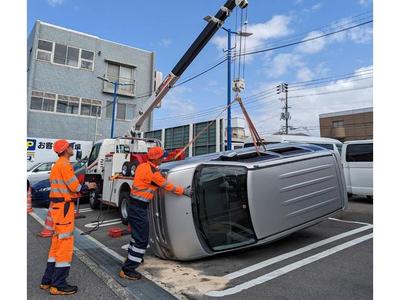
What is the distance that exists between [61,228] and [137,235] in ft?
3.40

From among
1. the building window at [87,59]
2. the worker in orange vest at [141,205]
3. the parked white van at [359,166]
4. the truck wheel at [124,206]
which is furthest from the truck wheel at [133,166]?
the building window at [87,59]

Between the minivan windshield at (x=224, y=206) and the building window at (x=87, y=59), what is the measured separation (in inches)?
913

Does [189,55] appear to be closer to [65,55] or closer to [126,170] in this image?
[126,170]

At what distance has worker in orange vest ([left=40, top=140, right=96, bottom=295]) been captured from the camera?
3.95 meters

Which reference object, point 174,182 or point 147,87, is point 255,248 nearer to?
point 174,182

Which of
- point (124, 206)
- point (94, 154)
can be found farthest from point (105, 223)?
point (94, 154)

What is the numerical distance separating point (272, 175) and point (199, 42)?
5.36 m

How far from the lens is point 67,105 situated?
24438 millimetres

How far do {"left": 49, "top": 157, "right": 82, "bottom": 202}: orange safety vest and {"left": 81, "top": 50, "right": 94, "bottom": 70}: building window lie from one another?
23.3 m

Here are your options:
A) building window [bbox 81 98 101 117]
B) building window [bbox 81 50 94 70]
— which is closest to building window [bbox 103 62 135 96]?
building window [bbox 81 98 101 117]

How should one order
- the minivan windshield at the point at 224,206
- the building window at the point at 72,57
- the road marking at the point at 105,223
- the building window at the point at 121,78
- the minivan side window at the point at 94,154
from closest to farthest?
1. the minivan windshield at the point at 224,206
2. the road marking at the point at 105,223
3. the minivan side window at the point at 94,154
4. the building window at the point at 72,57
5. the building window at the point at 121,78

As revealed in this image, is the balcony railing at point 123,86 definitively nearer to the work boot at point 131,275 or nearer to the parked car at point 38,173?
the parked car at point 38,173

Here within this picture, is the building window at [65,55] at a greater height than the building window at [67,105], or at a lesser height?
greater

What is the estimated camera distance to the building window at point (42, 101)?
75.7ft
